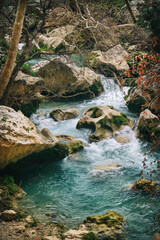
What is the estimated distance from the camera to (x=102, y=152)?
28.9 ft

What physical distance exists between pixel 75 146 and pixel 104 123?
1782 mm

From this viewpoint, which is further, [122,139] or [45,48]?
[45,48]

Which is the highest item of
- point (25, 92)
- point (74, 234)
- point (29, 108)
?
point (25, 92)

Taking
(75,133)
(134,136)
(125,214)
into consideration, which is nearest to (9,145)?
(125,214)

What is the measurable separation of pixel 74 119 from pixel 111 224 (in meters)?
7.04

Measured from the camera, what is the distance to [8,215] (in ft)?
15.1

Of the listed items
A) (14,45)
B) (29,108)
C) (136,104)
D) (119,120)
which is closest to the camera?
(14,45)

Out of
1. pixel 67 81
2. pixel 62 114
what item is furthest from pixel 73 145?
pixel 67 81

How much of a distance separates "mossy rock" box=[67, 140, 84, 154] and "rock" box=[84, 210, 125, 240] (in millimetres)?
3715

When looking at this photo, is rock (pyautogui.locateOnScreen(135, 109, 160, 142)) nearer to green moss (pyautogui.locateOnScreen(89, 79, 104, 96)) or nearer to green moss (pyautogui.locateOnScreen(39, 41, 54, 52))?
green moss (pyautogui.locateOnScreen(89, 79, 104, 96))

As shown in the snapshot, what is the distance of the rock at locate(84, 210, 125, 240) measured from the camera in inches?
181

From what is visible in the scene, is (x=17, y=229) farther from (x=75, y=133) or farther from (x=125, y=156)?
(x=75, y=133)

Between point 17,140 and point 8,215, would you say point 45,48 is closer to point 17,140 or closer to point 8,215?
point 17,140

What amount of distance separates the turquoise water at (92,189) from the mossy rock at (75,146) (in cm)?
21
